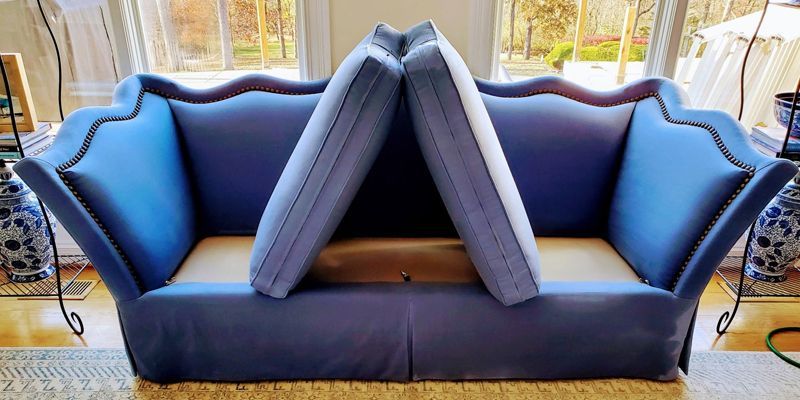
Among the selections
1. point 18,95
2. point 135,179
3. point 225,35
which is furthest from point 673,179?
point 18,95

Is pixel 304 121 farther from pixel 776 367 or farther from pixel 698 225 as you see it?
pixel 776 367

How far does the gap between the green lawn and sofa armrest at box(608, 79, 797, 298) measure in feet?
4.66

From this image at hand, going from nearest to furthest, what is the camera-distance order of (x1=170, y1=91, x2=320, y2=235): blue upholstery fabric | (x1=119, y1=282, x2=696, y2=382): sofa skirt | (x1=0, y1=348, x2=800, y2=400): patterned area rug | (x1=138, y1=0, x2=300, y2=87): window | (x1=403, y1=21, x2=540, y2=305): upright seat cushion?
1. (x1=403, y1=21, x2=540, y2=305): upright seat cushion
2. (x1=119, y1=282, x2=696, y2=382): sofa skirt
3. (x1=0, y1=348, x2=800, y2=400): patterned area rug
4. (x1=170, y1=91, x2=320, y2=235): blue upholstery fabric
5. (x1=138, y1=0, x2=300, y2=87): window

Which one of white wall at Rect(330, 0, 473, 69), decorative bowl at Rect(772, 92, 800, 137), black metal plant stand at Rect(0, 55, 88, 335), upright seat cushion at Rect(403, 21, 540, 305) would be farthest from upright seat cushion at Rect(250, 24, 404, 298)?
decorative bowl at Rect(772, 92, 800, 137)

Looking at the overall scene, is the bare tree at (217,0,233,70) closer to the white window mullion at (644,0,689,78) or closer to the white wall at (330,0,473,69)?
the white wall at (330,0,473,69)

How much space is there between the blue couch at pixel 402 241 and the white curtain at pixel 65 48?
0.52 metres

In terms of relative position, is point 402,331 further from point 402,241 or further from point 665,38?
point 665,38

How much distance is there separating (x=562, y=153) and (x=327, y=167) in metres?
0.96

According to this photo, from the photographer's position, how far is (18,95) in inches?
76.5

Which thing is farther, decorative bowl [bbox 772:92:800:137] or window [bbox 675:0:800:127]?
window [bbox 675:0:800:127]

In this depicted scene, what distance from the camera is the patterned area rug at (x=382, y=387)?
1556mm

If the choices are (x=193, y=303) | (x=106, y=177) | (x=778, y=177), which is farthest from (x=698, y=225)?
(x=106, y=177)

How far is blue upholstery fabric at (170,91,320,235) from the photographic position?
1.84 m

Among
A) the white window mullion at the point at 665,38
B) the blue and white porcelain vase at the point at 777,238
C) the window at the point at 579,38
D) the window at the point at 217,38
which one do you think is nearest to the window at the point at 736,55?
the white window mullion at the point at 665,38
